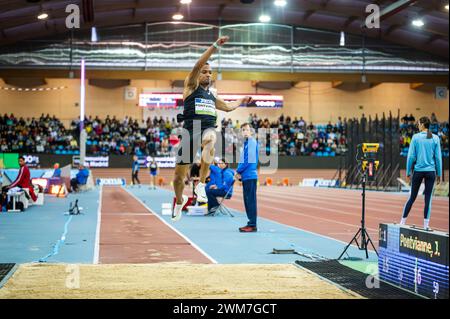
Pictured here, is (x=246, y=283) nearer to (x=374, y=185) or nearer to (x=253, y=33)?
(x=374, y=185)

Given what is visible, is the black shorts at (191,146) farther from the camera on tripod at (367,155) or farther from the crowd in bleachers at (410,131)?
the crowd in bleachers at (410,131)

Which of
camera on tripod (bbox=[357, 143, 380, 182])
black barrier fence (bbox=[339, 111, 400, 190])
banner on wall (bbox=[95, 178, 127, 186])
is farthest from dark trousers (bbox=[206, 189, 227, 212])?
banner on wall (bbox=[95, 178, 127, 186])

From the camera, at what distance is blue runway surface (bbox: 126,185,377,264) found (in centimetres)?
939

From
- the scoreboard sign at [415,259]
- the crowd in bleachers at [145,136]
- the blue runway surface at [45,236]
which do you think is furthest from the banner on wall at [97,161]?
the scoreboard sign at [415,259]

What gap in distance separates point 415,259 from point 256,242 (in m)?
4.82

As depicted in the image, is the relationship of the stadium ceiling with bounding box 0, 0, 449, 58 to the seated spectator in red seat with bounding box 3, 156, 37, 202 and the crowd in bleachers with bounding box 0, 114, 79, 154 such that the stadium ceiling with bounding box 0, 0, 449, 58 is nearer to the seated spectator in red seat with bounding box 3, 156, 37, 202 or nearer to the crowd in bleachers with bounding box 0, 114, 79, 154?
the seated spectator in red seat with bounding box 3, 156, 37, 202

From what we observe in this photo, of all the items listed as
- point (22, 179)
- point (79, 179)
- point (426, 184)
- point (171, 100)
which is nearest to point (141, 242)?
point (426, 184)

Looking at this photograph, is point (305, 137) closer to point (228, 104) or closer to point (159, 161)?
point (159, 161)

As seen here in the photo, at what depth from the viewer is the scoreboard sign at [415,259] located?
20.2ft

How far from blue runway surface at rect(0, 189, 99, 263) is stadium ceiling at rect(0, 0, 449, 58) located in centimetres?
374

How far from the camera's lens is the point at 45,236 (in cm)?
1193

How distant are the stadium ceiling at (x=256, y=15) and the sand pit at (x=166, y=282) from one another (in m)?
4.46
